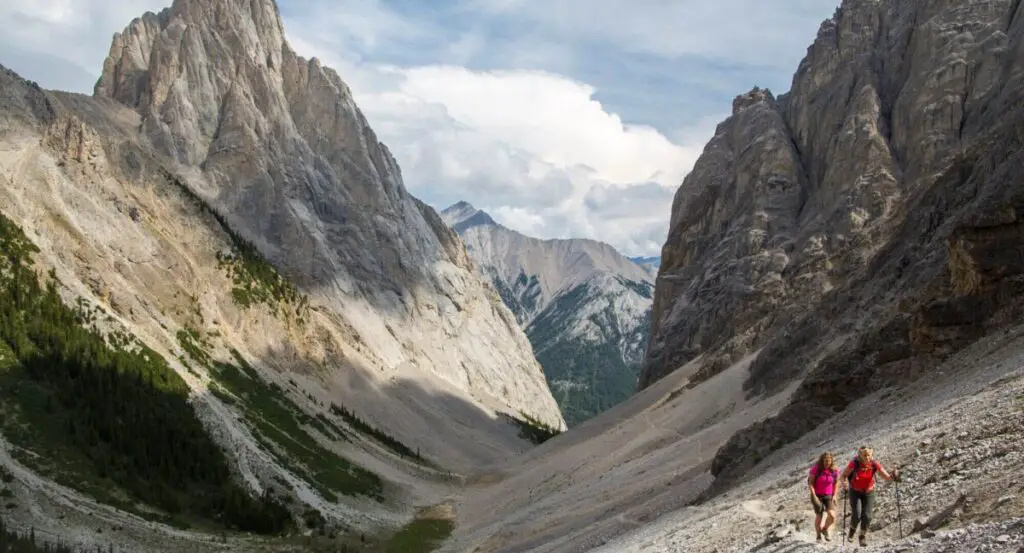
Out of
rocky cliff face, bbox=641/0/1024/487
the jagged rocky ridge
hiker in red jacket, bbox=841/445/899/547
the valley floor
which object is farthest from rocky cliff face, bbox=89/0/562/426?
hiker in red jacket, bbox=841/445/899/547

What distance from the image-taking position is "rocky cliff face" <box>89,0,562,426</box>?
5571 inches

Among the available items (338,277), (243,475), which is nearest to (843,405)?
(243,475)

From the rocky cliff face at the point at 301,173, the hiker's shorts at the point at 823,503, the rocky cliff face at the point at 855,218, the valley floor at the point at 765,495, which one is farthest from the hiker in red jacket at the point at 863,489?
the rocky cliff face at the point at 301,173

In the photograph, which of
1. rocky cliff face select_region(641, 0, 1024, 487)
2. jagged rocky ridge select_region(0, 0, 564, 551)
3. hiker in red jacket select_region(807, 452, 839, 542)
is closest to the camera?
hiker in red jacket select_region(807, 452, 839, 542)

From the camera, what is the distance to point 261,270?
11662 cm

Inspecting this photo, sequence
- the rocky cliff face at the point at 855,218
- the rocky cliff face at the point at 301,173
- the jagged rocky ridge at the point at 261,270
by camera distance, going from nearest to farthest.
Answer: the rocky cliff face at the point at 855,218
the jagged rocky ridge at the point at 261,270
the rocky cliff face at the point at 301,173

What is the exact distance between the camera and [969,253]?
39250 mm

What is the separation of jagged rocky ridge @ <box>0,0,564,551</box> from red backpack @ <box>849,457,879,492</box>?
31.3 meters

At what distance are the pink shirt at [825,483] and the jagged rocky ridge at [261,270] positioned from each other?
30.4 metres

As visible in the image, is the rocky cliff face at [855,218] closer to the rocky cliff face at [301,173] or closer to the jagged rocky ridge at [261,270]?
the jagged rocky ridge at [261,270]

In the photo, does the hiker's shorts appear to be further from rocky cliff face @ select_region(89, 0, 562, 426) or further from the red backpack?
rocky cliff face @ select_region(89, 0, 562, 426)

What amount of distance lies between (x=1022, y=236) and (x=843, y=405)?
10795 mm

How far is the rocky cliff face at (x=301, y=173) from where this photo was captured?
142 metres

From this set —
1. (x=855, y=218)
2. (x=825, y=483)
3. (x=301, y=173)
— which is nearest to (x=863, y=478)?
(x=825, y=483)
